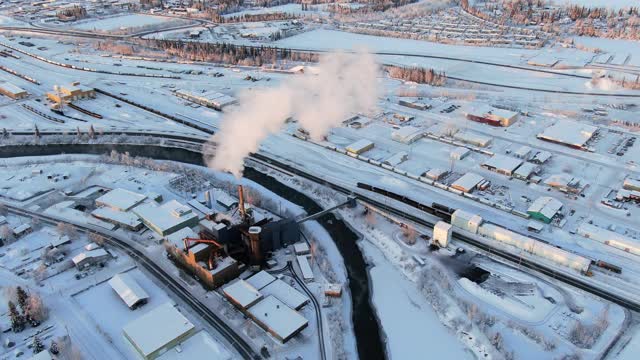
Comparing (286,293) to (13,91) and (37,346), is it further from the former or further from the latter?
(13,91)

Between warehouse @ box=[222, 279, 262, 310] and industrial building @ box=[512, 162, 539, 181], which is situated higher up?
industrial building @ box=[512, 162, 539, 181]

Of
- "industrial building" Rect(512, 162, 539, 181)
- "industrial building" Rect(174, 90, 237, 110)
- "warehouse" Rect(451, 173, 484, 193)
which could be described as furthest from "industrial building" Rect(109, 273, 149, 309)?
"industrial building" Rect(512, 162, 539, 181)

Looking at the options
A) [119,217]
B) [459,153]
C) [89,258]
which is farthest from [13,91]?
[459,153]

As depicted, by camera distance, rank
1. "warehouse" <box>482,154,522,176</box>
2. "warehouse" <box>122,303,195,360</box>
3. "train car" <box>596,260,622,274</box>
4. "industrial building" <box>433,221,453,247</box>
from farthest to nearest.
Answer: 1. "warehouse" <box>482,154,522,176</box>
2. "industrial building" <box>433,221,453,247</box>
3. "train car" <box>596,260,622,274</box>
4. "warehouse" <box>122,303,195,360</box>

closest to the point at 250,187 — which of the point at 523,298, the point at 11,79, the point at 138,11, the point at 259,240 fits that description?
the point at 259,240

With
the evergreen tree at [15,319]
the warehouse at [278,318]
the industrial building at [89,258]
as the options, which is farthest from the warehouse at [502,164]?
the evergreen tree at [15,319]

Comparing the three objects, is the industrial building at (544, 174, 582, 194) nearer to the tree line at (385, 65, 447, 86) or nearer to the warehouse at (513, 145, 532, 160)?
the warehouse at (513, 145, 532, 160)
